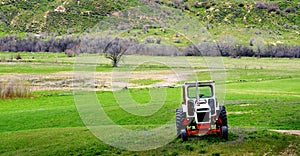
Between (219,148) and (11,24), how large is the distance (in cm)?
17052

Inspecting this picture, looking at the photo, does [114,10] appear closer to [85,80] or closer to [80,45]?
[80,45]

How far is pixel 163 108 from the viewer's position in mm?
37094

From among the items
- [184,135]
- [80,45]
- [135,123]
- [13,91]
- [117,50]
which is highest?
[80,45]

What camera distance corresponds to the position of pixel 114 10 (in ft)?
554

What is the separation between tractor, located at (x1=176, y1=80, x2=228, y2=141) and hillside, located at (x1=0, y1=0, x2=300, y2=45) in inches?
5603

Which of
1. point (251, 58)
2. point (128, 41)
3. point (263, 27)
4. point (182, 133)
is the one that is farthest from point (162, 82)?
point (263, 27)

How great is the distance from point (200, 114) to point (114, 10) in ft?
501

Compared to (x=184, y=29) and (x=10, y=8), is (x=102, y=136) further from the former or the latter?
(x=10, y=8)

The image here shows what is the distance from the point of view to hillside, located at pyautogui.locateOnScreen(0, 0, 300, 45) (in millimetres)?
169625

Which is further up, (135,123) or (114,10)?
(114,10)

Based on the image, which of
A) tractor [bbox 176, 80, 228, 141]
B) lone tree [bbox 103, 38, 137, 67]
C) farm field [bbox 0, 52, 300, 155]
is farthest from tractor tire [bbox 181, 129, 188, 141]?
lone tree [bbox 103, 38, 137, 67]

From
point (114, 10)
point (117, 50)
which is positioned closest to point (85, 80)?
point (117, 50)

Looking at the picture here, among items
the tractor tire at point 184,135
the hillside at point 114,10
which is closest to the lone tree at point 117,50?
the tractor tire at point 184,135

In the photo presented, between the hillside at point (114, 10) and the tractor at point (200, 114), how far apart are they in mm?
142323
